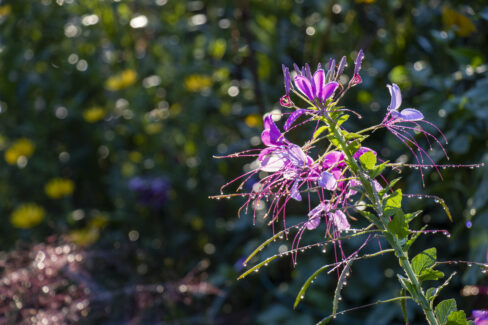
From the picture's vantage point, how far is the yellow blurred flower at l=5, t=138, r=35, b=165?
2.52 m

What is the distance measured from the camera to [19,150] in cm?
253

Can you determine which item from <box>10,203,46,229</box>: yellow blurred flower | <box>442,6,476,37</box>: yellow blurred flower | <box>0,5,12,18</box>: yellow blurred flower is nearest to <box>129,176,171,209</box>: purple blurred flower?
<box>10,203,46,229</box>: yellow blurred flower

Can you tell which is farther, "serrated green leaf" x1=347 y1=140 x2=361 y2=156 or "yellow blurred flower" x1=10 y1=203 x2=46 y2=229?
"yellow blurred flower" x1=10 y1=203 x2=46 y2=229

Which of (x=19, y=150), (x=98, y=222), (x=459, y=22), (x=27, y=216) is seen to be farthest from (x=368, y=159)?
(x=19, y=150)

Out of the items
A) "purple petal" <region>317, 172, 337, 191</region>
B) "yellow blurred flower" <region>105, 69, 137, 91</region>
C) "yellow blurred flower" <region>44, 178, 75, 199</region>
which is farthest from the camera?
"yellow blurred flower" <region>105, 69, 137, 91</region>

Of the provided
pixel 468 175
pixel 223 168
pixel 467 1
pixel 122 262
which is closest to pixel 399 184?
pixel 468 175

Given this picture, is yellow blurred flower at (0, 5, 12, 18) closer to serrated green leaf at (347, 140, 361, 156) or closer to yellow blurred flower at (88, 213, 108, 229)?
yellow blurred flower at (88, 213, 108, 229)

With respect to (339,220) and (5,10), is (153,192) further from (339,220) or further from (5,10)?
(339,220)

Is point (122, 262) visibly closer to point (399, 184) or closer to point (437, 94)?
point (399, 184)

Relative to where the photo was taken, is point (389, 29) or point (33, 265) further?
point (389, 29)

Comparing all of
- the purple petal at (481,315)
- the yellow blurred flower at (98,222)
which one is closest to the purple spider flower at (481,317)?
the purple petal at (481,315)

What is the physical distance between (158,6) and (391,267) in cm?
187

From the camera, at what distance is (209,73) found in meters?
2.51

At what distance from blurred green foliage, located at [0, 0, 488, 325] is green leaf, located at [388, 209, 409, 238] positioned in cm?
99
